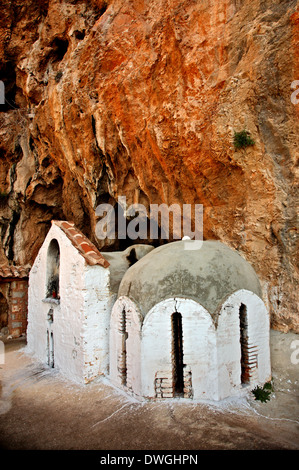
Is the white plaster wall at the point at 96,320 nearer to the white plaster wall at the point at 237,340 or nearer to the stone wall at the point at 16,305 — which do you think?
the white plaster wall at the point at 237,340

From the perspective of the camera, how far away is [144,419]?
558cm

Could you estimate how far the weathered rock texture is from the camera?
279 inches

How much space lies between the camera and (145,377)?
620 centimetres

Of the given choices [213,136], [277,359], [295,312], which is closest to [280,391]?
[277,359]

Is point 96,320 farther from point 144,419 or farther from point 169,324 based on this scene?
point 144,419

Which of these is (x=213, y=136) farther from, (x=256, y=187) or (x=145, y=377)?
(x=145, y=377)

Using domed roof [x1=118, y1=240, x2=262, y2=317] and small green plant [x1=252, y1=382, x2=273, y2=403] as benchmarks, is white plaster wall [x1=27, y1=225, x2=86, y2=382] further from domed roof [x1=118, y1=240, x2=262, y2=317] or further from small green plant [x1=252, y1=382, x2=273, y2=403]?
small green plant [x1=252, y1=382, x2=273, y2=403]

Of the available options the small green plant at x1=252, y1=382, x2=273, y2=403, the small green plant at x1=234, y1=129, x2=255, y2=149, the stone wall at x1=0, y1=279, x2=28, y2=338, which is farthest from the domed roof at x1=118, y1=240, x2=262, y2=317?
the stone wall at x1=0, y1=279, x2=28, y2=338

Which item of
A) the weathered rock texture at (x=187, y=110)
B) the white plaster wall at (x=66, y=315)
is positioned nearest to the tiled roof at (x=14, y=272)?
the white plaster wall at (x=66, y=315)

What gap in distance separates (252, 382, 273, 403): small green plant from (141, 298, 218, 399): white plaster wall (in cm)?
96

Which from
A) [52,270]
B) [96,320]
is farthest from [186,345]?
[52,270]

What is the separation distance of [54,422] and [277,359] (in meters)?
5.08

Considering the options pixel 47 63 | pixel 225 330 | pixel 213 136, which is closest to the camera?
pixel 225 330

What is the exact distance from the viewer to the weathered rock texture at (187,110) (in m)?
7.08
